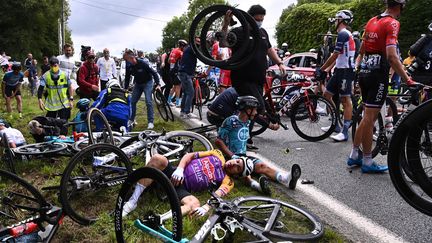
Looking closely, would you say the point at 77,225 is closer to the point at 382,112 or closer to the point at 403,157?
the point at 403,157

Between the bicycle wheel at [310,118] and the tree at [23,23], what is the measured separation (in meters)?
43.9

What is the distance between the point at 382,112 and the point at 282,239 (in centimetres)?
316

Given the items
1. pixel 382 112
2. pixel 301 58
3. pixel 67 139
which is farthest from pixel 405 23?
pixel 67 139

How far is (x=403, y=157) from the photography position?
2.52 metres

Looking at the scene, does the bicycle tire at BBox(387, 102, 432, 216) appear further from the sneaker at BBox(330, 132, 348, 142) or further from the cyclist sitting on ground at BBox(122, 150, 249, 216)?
the sneaker at BBox(330, 132, 348, 142)

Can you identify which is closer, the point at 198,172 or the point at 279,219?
the point at 279,219

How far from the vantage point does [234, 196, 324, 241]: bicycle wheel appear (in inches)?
124

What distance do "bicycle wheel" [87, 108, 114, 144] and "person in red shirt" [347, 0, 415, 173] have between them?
3.50m

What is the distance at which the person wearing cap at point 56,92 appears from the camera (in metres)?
7.83

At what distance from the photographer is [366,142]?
4898mm

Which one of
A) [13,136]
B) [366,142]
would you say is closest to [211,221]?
[366,142]

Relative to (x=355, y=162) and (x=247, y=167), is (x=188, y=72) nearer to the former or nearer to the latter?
(x=355, y=162)

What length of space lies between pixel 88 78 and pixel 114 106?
257cm

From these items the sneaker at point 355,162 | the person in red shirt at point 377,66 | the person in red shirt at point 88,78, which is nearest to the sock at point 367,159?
the person in red shirt at point 377,66
